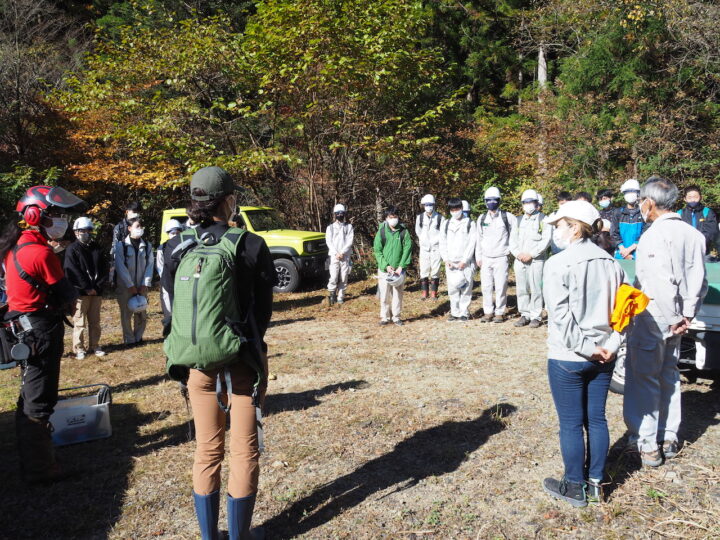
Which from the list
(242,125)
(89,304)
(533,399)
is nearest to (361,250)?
(242,125)

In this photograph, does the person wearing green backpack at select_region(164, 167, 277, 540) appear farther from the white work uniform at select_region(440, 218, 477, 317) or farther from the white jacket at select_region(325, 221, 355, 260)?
the white jacket at select_region(325, 221, 355, 260)

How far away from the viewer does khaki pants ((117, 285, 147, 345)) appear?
25.7ft

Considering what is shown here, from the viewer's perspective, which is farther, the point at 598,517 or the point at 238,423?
the point at 598,517

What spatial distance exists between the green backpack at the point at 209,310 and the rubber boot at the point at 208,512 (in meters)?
0.71

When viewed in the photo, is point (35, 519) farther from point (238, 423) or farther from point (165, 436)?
point (238, 423)

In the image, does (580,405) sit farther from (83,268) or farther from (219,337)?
(83,268)

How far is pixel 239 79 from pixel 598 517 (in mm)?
12528

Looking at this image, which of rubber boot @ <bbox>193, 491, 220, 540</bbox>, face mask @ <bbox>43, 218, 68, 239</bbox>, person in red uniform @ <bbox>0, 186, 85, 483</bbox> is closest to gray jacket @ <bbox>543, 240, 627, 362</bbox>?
rubber boot @ <bbox>193, 491, 220, 540</bbox>

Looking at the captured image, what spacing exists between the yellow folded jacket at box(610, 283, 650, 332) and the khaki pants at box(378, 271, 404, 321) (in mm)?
5622

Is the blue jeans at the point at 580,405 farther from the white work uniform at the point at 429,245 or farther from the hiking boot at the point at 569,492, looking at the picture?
the white work uniform at the point at 429,245

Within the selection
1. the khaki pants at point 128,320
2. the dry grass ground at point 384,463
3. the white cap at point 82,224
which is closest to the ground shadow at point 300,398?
the dry grass ground at point 384,463

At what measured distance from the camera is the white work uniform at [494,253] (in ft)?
28.4

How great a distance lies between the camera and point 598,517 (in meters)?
3.32

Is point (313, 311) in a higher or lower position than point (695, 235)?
lower
